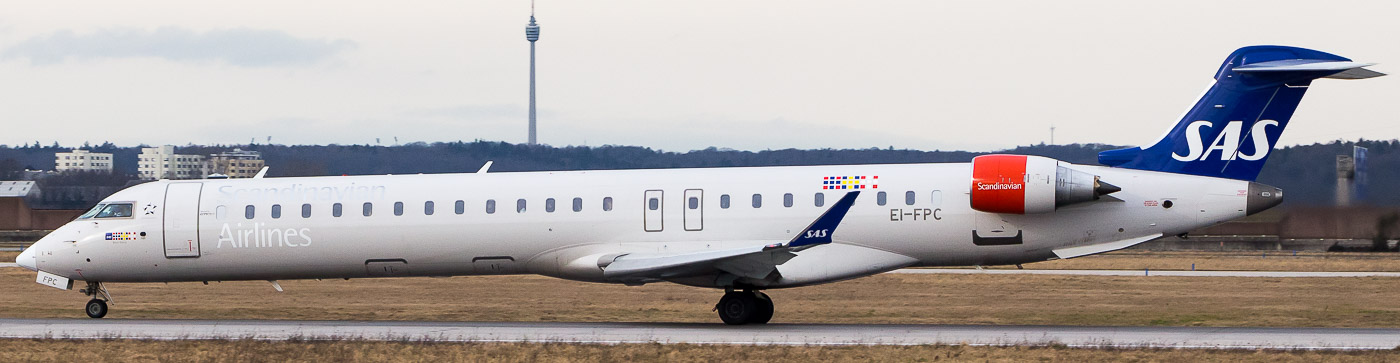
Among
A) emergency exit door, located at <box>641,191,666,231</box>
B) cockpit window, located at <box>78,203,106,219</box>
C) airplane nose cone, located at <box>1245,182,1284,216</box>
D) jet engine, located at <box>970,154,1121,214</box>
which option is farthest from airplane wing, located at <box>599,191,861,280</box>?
cockpit window, located at <box>78,203,106,219</box>

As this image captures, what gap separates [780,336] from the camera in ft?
66.0

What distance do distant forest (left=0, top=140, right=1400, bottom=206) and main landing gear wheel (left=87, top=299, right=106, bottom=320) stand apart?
1858 cm

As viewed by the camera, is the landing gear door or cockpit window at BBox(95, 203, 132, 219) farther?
cockpit window at BBox(95, 203, 132, 219)

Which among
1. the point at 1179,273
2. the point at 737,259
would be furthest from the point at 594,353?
the point at 1179,273

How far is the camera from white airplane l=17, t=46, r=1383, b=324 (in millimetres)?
21812

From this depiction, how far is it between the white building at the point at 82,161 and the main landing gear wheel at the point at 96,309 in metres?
44.9

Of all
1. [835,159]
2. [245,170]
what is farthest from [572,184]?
[245,170]

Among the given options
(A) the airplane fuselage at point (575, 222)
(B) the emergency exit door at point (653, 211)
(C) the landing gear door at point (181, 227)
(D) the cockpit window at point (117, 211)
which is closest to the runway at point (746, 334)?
(A) the airplane fuselage at point (575, 222)

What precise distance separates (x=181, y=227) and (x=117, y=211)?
4.33 ft

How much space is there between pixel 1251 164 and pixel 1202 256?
110 feet

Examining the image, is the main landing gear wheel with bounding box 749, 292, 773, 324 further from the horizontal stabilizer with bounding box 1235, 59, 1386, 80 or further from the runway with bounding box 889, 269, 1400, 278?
the runway with bounding box 889, 269, 1400, 278

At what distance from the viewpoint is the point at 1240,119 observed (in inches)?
882

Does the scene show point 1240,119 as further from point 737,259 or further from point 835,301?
point 835,301

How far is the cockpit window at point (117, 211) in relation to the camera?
78.8 feet
